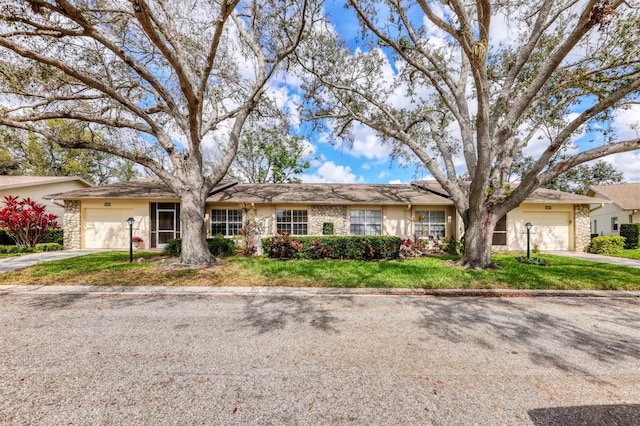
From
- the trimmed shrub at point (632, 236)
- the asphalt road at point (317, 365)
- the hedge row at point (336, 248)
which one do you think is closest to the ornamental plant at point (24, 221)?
the asphalt road at point (317, 365)

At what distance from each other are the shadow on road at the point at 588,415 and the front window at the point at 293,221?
513 inches

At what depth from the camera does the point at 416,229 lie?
15.4 m

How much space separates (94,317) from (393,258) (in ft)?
31.4

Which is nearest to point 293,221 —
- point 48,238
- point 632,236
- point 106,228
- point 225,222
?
point 225,222

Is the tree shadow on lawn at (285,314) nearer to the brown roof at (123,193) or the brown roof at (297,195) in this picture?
the brown roof at (297,195)

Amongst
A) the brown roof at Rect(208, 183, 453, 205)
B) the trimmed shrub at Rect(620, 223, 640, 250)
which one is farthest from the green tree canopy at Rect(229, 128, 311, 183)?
the trimmed shrub at Rect(620, 223, 640, 250)

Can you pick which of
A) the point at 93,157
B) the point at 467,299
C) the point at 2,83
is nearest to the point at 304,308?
the point at 467,299

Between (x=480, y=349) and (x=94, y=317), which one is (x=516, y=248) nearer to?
(x=480, y=349)

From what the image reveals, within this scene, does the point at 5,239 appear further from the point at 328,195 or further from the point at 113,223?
Result: the point at 328,195

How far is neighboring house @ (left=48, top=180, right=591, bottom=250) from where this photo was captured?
1470 cm

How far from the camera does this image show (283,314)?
17.3ft

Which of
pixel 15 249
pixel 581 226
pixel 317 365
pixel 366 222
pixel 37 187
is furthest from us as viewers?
pixel 37 187

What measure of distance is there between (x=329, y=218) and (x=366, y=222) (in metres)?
2.08

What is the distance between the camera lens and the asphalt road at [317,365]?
8.24 ft
